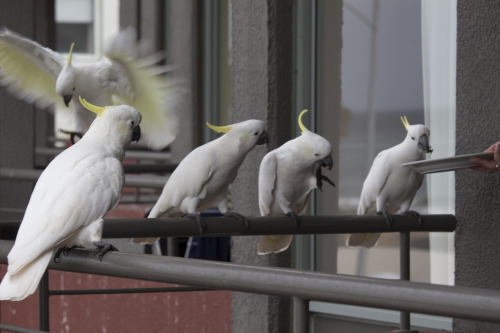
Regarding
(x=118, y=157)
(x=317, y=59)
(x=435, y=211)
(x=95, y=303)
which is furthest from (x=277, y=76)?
(x=95, y=303)

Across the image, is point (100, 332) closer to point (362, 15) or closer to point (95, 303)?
point (95, 303)

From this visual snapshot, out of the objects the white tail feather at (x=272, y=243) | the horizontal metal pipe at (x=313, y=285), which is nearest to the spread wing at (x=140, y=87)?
the white tail feather at (x=272, y=243)

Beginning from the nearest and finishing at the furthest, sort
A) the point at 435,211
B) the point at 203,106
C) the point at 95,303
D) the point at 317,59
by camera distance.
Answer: the point at 435,211 < the point at 317,59 < the point at 95,303 < the point at 203,106

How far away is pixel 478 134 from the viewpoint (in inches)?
89.0

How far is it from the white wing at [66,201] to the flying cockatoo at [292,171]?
640 millimetres

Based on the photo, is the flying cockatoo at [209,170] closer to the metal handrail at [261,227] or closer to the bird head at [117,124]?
the metal handrail at [261,227]

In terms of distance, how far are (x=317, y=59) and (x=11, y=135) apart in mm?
2102

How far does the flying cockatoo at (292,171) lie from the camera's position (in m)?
2.23

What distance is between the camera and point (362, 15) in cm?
335

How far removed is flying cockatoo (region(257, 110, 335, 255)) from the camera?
223 centimetres

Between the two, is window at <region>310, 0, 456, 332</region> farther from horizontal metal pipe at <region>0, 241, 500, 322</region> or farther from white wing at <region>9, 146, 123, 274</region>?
horizontal metal pipe at <region>0, 241, 500, 322</region>

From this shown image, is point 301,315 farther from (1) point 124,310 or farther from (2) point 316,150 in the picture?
(1) point 124,310

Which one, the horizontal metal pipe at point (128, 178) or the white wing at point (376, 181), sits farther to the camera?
the horizontal metal pipe at point (128, 178)

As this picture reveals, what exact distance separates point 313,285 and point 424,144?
4.18 ft
